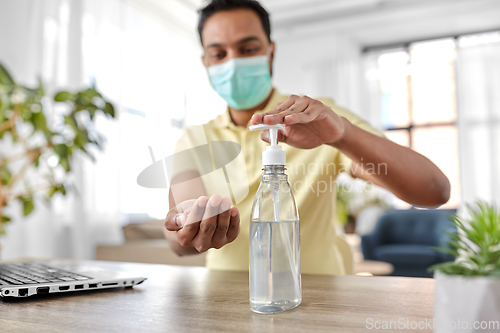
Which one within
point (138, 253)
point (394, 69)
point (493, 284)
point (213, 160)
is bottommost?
point (138, 253)

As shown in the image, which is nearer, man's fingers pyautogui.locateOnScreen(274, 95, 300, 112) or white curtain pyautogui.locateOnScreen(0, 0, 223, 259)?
man's fingers pyautogui.locateOnScreen(274, 95, 300, 112)

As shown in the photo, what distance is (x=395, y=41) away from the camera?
16.4 ft

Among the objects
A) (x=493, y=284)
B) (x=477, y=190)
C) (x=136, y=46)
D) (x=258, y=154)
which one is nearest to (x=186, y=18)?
(x=136, y=46)

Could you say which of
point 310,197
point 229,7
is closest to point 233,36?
point 229,7

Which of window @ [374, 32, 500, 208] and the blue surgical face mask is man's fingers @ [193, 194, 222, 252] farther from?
window @ [374, 32, 500, 208]

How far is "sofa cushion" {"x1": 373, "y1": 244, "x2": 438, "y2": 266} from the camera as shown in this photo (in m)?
3.45

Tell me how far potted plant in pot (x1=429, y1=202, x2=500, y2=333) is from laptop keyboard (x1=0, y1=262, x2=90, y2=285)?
0.50m

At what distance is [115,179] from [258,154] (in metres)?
2.53

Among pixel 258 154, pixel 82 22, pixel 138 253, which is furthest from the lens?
pixel 82 22

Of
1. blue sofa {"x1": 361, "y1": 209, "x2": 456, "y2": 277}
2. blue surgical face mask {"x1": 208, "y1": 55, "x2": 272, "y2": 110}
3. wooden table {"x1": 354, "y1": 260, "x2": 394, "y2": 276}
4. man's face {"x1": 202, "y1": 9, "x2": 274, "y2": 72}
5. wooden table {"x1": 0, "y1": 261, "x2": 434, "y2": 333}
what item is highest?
man's face {"x1": 202, "y1": 9, "x2": 274, "y2": 72}

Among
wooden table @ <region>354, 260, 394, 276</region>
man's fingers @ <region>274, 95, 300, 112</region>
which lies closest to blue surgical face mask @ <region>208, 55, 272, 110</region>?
man's fingers @ <region>274, 95, 300, 112</region>

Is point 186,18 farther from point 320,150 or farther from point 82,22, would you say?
point 320,150

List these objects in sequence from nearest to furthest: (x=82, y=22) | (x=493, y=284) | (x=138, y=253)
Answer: (x=493, y=284) < (x=138, y=253) < (x=82, y=22)

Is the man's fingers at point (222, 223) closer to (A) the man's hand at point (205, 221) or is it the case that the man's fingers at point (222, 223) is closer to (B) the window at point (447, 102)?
(A) the man's hand at point (205, 221)
